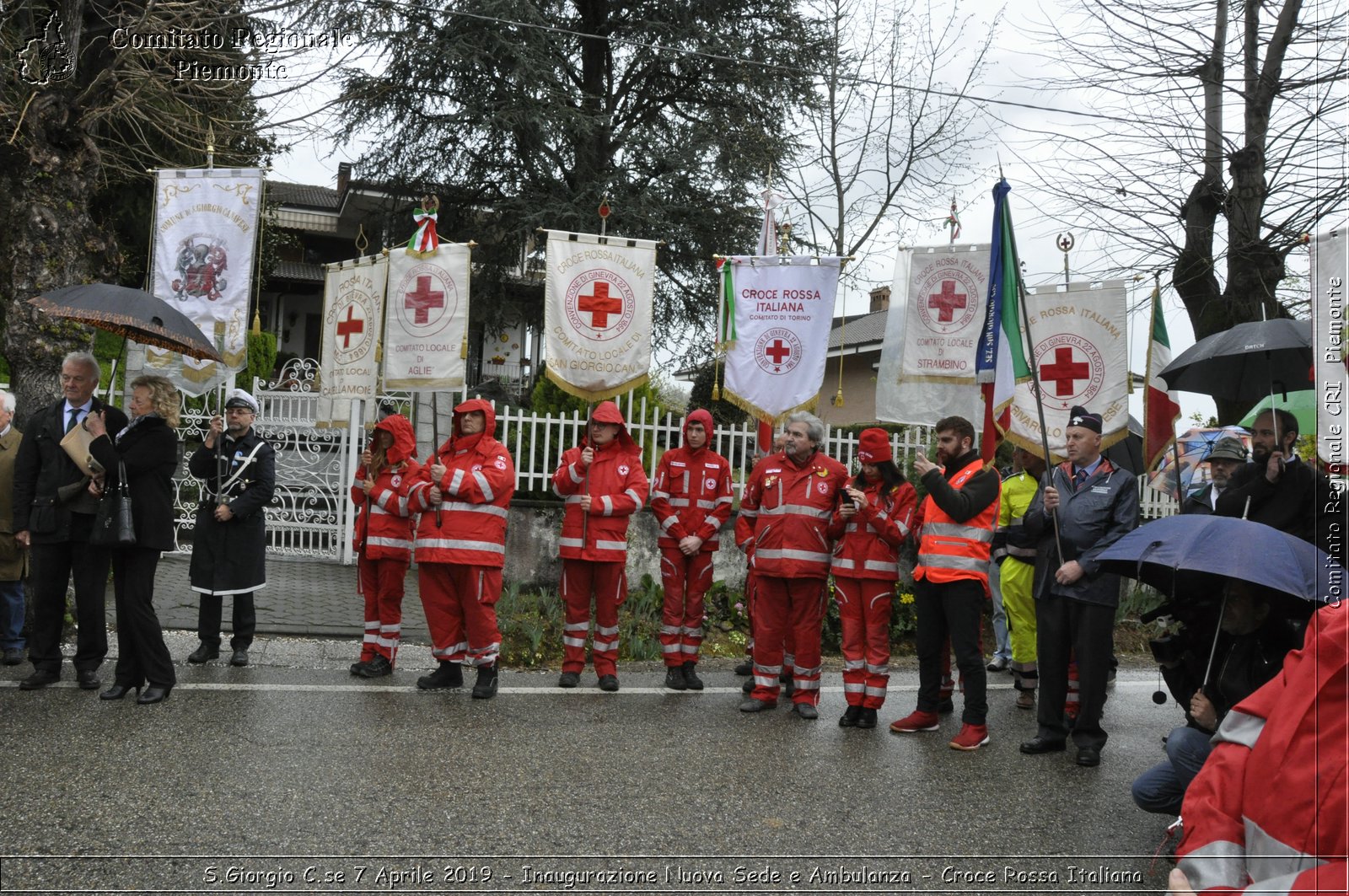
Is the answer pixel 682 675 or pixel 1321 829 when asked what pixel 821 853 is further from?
pixel 682 675

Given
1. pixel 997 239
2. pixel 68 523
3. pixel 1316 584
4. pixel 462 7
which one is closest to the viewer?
pixel 1316 584

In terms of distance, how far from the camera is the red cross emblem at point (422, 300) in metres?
9.51

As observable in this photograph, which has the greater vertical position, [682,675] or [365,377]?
[365,377]

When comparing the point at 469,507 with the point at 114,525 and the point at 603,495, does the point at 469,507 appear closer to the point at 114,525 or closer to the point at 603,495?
the point at 603,495

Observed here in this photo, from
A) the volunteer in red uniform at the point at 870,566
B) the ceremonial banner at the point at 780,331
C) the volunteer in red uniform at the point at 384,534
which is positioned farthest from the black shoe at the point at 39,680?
the ceremonial banner at the point at 780,331

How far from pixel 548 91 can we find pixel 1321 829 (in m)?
18.4

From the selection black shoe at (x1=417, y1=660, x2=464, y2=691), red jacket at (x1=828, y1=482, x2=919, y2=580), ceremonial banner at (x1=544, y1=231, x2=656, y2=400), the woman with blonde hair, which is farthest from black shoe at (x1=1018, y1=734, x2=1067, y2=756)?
the woman with blonde hair

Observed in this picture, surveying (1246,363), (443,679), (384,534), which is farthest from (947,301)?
(443,679)

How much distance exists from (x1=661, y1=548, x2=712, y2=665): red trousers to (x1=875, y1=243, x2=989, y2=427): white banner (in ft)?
7.89

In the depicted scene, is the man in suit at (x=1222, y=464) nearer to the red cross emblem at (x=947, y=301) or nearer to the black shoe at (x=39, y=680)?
the red cross emblem at (x=947, y=301)

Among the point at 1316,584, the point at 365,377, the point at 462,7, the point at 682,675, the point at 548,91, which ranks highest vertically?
the point at 462,7

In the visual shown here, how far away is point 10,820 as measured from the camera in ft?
15.3

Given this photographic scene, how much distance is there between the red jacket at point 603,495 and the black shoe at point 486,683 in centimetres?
114

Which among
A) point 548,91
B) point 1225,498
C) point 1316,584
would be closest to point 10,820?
point 1316,584
